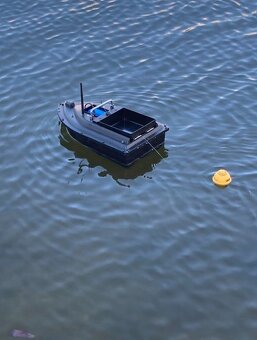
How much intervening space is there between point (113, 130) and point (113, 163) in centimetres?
116

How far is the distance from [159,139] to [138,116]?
1.13 meters

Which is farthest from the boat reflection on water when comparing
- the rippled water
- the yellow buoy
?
the yellow buoy

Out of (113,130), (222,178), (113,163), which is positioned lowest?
(222,178)

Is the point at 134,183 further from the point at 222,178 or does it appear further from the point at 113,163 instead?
the point at 222,178

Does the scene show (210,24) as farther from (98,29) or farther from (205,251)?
(205,251)

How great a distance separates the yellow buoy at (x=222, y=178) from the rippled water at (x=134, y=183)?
221mm

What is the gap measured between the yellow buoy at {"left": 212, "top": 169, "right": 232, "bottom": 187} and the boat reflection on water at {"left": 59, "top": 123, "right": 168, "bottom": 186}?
2.28 m

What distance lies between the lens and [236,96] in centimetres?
2175

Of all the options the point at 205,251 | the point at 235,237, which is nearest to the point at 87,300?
the point at 205,251

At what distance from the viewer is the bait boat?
1814 centimetres

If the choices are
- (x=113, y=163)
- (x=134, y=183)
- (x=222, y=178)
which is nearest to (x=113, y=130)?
(x=113, y=163)

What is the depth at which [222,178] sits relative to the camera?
17344mm

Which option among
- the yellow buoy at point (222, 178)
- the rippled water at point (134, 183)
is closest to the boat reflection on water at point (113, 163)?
the rippled water at point (134, 183)

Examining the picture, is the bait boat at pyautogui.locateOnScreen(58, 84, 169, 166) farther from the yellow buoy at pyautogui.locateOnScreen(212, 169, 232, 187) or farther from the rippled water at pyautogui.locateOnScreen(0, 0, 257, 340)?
the yellow buoy at pyautogui.locateOnScreen(212, 169, 232, 187)
